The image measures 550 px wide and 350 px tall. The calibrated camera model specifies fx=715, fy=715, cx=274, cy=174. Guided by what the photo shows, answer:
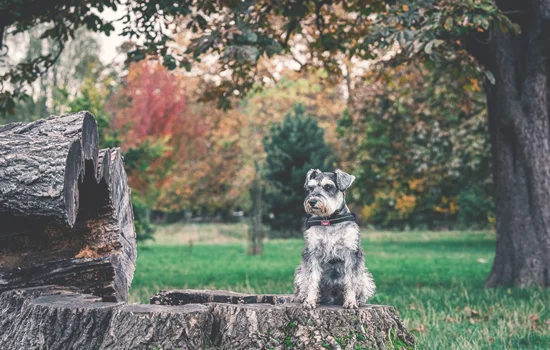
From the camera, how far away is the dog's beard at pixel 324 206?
16.1 ft

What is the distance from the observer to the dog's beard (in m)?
4.91

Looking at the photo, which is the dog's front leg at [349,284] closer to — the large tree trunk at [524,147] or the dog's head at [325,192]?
the dog's head at [325,192]

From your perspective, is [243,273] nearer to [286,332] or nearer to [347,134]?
[286,332]

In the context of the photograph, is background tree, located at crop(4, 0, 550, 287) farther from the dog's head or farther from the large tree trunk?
the dog's head

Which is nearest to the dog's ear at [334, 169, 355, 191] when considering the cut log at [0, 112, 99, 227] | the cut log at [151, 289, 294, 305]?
the cut log at [151, 289, 294, 305]

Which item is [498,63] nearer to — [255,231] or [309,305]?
[309,305]

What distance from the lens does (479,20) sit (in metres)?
8.62

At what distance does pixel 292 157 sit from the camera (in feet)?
96.3

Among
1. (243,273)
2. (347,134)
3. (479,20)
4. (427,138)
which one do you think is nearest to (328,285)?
(479,20)

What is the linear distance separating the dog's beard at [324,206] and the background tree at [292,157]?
23.8 metres

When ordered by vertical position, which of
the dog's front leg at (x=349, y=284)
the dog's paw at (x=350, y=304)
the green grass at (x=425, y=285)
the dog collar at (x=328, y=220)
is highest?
the dog collar at (x=328, y=220)

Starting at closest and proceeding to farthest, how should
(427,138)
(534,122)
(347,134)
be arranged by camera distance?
(534,122)
(427,138)
(347,134)

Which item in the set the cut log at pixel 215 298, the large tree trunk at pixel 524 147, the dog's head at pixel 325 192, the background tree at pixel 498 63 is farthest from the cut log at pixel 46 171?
the large tree trunk at pixel 524 147

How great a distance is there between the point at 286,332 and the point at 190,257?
55.9ft
